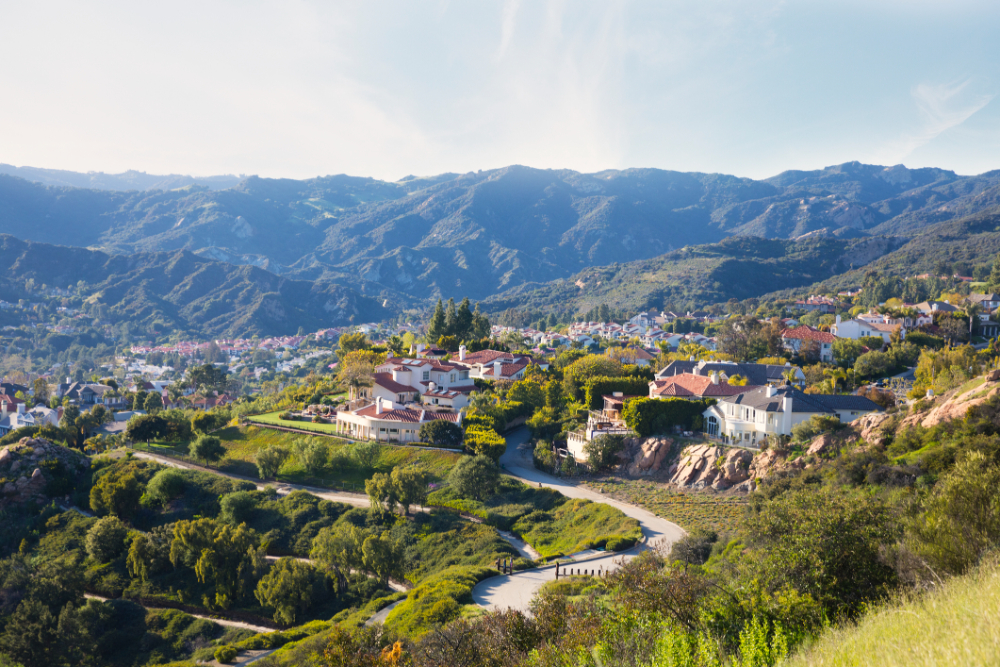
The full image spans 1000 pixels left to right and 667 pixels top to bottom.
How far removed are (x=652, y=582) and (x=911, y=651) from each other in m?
7.00

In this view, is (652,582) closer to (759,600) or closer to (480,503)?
(759,600)

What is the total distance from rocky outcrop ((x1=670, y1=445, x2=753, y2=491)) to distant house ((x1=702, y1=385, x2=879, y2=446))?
224 cm

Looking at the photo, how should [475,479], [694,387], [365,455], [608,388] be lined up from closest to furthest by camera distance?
1. [475,479]
2. [365,455]
3. [694,387]
4. [608,388]

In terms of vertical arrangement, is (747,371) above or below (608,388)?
above

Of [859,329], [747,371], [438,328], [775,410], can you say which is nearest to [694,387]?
[747,371]

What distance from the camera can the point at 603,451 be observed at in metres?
41.5

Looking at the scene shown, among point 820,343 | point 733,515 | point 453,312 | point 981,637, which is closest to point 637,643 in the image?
point 981,637

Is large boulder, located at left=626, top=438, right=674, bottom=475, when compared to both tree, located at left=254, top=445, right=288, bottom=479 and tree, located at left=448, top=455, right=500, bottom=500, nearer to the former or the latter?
tree, located at left=448, top=455, right=500, bottom=500

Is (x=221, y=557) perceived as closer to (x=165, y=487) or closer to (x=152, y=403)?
(x=165, y=487)

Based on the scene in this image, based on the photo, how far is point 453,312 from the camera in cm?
7725

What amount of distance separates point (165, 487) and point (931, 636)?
145 ft

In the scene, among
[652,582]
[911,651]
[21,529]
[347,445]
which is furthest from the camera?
[347,445]

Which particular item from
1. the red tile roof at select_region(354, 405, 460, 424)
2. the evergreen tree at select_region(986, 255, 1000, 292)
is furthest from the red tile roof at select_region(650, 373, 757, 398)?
the evergreen tree at select_region(986, 255, 1000, 292)

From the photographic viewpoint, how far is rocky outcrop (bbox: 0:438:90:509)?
42.8 m
